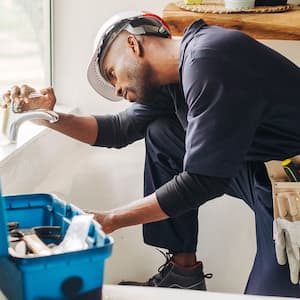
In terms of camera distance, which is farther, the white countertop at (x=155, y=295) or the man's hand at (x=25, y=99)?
the man's hand at (x=25, y=99)

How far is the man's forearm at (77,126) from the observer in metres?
1.66

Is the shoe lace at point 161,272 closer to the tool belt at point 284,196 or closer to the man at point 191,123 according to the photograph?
the man at point 191,123

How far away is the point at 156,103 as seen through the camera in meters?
1.69

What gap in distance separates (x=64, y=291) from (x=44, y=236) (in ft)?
0.52

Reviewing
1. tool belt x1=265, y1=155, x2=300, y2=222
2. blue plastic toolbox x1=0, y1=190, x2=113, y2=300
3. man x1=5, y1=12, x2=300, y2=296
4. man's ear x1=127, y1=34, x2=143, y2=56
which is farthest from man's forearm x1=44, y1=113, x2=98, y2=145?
blue plastic toolbox x1=0, y1=190, x2=113, y2=300

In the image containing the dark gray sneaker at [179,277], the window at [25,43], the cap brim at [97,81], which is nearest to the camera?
the cap brim at [97,81]

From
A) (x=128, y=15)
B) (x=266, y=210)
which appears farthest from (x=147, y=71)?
(x=266, y=210)

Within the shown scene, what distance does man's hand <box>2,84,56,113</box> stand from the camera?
1.54 m

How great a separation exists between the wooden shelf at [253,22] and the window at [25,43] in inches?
19.4

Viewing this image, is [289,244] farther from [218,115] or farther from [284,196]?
[218,115]

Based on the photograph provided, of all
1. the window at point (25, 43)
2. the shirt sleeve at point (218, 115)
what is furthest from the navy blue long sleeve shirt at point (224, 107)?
the window at point (25, 43)

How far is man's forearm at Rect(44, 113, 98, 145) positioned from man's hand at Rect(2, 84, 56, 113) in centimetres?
5

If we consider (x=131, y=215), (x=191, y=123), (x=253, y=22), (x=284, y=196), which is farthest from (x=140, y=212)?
(x=253, y=22)

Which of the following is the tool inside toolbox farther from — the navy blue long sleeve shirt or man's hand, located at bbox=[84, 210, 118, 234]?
the navy blue long sleeve shirt
